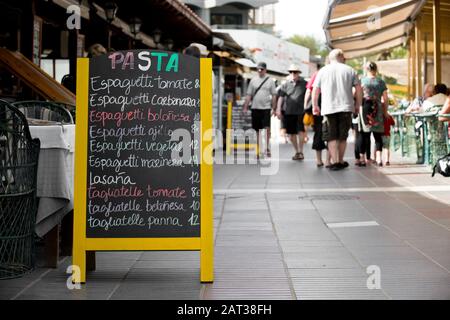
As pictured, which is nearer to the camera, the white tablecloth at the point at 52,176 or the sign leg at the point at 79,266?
the sign leg at the point at 79,266

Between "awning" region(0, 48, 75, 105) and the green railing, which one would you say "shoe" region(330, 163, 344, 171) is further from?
"awning" region(0, 48, 75, 105)

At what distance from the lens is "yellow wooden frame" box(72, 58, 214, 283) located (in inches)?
231

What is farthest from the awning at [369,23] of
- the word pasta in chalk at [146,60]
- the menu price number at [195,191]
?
the menu price number at [195,191]

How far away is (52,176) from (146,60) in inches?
40.1

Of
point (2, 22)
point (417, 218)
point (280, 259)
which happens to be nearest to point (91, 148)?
point (280, 259)

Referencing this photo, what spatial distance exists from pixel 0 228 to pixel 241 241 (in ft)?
8.24

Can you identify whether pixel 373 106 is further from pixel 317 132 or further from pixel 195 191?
pixel 195 191

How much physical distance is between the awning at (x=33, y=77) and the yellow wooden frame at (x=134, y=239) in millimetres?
6231

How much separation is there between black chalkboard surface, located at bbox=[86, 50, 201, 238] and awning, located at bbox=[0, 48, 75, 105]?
20.5 feet

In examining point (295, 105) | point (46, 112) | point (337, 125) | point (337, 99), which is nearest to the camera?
point (46, 112)

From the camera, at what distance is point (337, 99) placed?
14133 millimetres

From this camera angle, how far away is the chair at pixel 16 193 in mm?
5457

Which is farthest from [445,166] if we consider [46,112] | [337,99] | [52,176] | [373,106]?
[373,106]

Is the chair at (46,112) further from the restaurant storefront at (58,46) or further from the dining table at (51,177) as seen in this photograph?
the dining table at (51,177)
